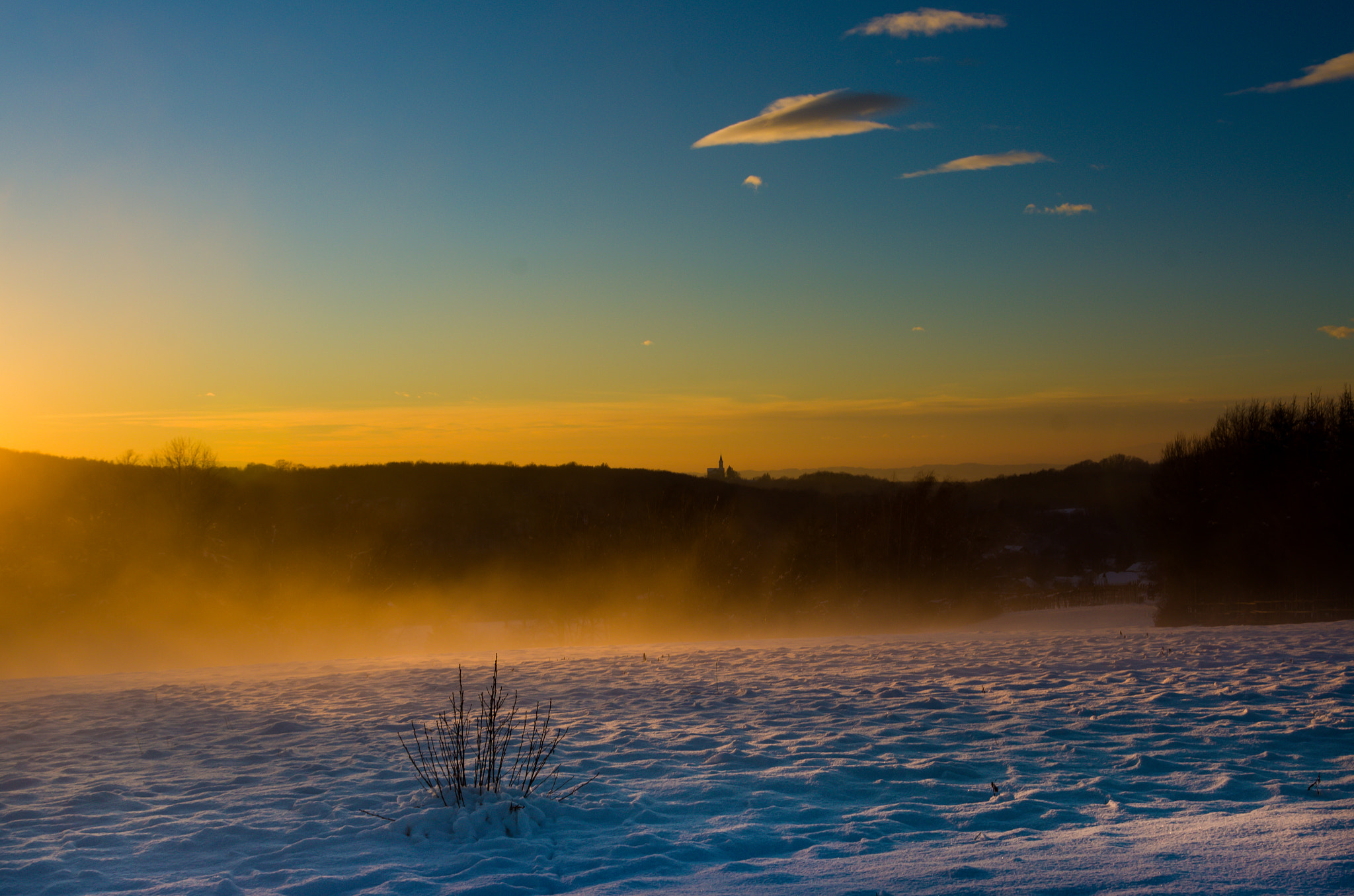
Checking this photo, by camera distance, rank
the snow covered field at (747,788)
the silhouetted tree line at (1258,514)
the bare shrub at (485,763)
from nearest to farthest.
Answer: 1. the snow covered field at (747,788)
2. the bare shrub at (485,763)
3. the silhouetted tree line at (1258,514)

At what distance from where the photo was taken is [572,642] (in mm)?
39031

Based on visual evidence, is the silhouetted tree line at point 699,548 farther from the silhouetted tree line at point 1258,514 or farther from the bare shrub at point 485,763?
the bare shrub at point 485,763

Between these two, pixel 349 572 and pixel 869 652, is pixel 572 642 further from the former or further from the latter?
pixel 869 652

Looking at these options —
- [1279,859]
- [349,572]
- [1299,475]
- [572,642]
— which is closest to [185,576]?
[349,572]

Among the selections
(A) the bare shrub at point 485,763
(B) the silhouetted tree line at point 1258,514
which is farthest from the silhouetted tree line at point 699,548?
(A) the bare shrub at point 485,763

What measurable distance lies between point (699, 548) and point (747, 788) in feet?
116

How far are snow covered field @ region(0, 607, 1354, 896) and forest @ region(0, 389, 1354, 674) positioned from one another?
24.7 m

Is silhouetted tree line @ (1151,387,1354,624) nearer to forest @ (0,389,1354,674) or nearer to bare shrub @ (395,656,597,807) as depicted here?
forest @ (0,389,1354,674)

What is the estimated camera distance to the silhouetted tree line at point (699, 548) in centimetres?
3444

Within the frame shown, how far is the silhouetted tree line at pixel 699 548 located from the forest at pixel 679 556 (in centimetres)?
9

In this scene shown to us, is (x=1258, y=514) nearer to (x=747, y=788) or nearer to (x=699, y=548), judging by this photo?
(x=699, y=548)

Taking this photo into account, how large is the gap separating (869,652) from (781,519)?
63.1 meters

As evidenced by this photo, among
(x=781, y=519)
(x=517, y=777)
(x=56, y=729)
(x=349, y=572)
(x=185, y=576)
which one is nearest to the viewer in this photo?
(x=517, y=777)

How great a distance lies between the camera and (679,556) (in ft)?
136
